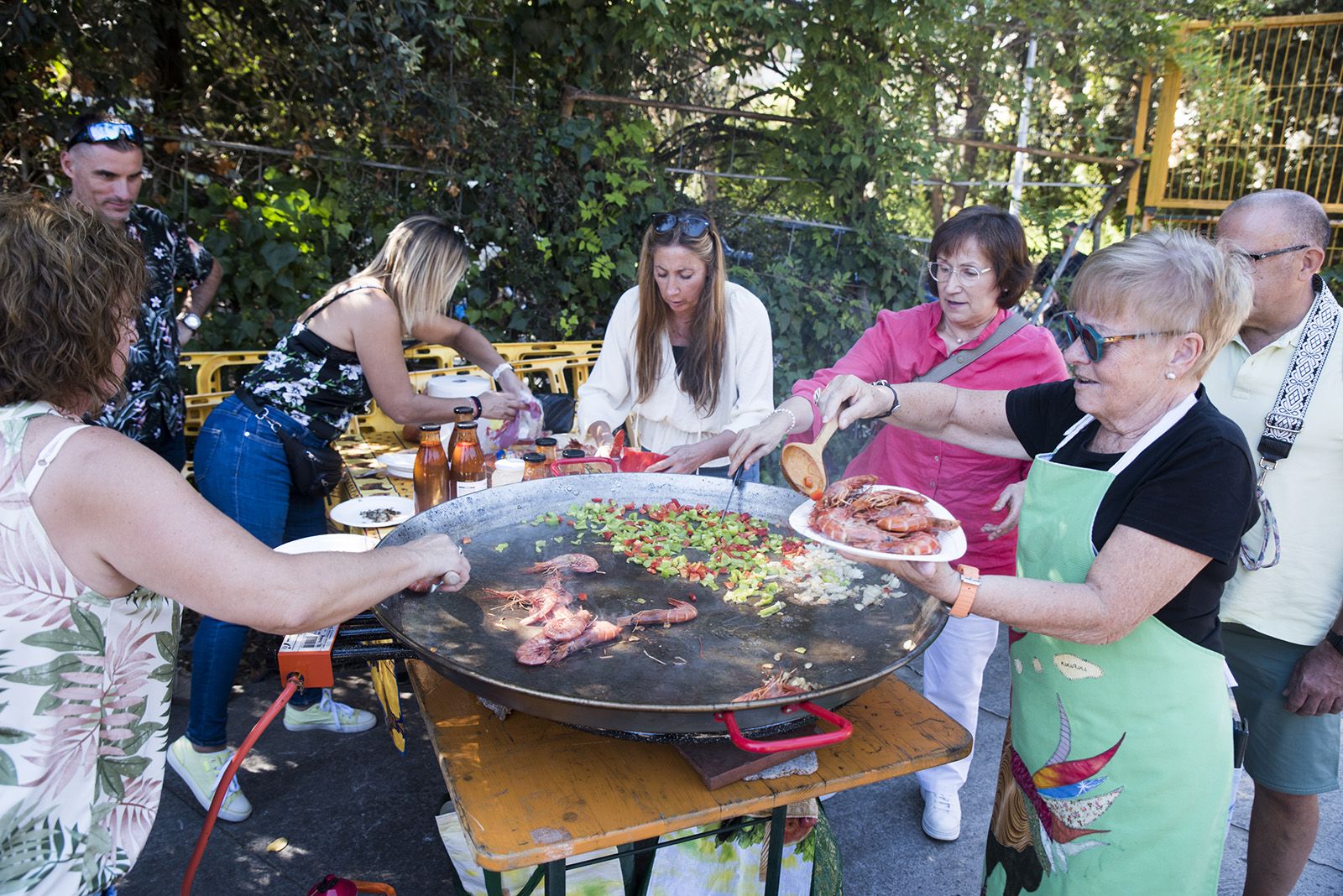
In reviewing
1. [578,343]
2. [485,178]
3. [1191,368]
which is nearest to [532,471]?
[1191,368]

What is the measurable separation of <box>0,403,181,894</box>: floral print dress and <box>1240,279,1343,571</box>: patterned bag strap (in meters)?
2.87

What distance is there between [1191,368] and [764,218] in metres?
5.81

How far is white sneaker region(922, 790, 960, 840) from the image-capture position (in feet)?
11.4

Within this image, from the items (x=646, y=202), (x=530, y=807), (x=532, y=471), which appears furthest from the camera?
(x=646, y=202)

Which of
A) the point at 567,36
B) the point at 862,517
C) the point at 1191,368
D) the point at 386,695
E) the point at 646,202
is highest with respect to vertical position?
the point at 567,36

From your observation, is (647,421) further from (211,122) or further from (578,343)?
(211,122)

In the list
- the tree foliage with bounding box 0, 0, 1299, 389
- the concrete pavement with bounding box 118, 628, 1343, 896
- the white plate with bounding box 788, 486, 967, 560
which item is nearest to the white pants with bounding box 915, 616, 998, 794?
the concrete pavement with bounding box 118, 628, 1343, 896

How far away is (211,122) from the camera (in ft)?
19.5

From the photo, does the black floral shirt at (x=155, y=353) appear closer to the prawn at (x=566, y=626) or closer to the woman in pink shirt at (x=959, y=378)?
the prawn at (x=566, y=626)

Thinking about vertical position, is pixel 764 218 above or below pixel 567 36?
below

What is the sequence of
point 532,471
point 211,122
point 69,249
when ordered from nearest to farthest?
point 69,249, point 532,471, point 211,122

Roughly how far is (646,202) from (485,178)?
52.5 inches

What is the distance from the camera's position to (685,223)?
3422 mm

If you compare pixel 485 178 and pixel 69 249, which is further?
pixel 485 178
